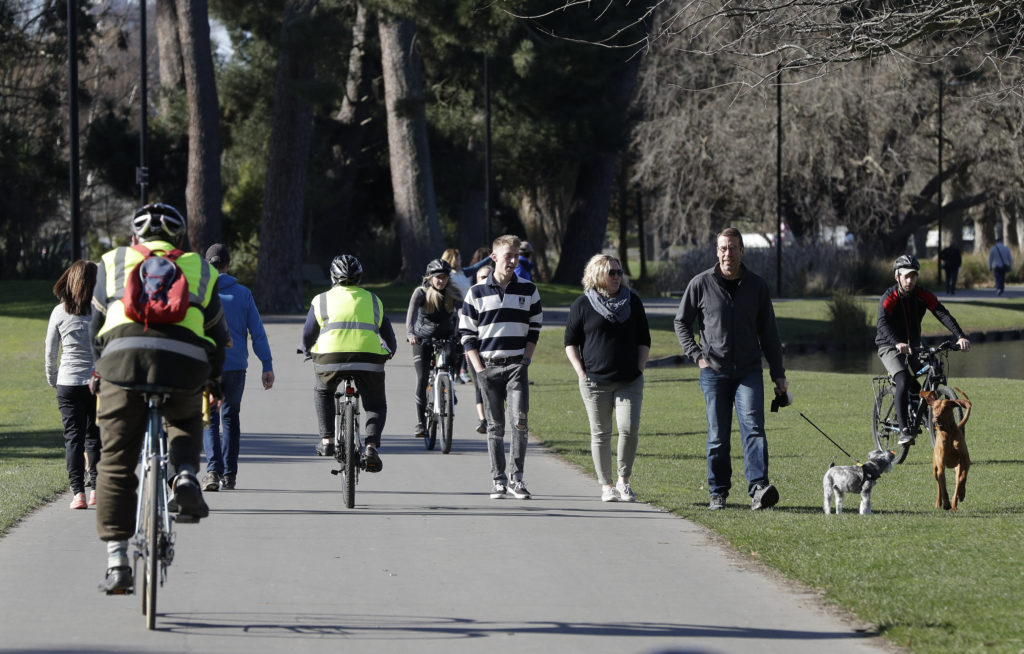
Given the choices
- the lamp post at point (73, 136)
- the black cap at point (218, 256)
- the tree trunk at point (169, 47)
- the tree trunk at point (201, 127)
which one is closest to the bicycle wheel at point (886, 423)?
the black cap at point (218, 256)

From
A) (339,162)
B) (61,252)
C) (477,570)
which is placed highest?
(339,162)

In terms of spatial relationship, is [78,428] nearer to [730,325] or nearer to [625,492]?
[625,492]

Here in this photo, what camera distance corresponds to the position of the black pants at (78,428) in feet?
32.1

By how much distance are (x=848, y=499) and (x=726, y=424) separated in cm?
195

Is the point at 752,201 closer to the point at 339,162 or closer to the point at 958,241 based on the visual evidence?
the point at 339,162

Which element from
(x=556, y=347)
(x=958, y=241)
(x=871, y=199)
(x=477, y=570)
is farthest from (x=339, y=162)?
(x=477, y=570)

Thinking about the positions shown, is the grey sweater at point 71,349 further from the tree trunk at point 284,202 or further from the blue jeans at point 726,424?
the tree trunk at point 284,202

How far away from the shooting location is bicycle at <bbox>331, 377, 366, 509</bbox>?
9852 millimetres

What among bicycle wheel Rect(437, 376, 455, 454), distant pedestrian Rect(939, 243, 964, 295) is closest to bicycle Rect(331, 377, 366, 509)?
bicycle wheel Rect(437, 376, 455, 454)

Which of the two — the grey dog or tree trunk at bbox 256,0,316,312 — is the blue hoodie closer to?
the grey dog

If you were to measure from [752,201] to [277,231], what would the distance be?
18.0m

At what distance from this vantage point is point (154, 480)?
6203mm

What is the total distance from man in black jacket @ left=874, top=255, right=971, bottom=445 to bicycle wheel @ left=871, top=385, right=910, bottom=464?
0.84ft

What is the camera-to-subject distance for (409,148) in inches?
1592
